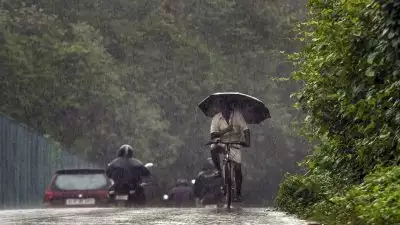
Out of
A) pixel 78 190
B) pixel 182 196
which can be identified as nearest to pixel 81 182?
pixel 78 190

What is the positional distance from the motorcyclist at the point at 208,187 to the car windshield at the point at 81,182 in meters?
2.72

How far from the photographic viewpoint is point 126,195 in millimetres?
28312

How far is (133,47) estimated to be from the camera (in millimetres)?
47312

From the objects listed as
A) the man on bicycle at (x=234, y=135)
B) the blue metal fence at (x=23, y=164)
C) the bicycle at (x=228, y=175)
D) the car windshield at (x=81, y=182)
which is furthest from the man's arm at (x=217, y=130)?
the blue metal fence at (x=23, y=164)

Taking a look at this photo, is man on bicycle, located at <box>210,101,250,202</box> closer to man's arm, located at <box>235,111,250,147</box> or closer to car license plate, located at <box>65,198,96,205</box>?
man's arm, located at <box>235,111,250,147</box>

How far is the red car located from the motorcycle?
→ 129 centimetres

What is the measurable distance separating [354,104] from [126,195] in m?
15.7

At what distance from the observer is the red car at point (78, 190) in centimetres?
2639

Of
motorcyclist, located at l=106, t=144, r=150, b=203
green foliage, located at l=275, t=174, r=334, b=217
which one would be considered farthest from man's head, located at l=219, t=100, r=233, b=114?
motorcyclist, located at l=106, t=144, r=150, b=203

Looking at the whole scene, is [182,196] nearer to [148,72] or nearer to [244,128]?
[148,72]

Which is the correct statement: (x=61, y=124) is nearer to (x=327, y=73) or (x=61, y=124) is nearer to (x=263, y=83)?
(x=263, y=83)

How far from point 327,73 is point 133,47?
109 ft

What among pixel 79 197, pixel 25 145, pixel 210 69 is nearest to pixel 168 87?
pixel 210 69

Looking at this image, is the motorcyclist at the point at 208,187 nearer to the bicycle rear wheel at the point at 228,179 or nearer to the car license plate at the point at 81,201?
the car license plate at the point at 81,201
